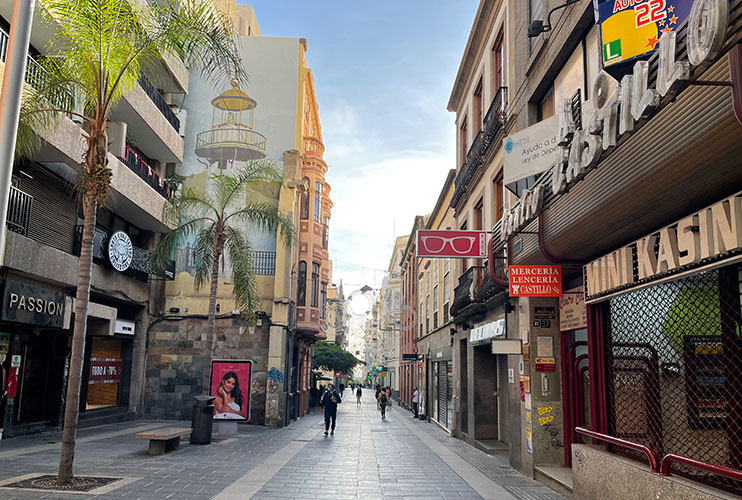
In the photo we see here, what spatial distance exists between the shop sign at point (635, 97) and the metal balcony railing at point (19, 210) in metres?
12.7

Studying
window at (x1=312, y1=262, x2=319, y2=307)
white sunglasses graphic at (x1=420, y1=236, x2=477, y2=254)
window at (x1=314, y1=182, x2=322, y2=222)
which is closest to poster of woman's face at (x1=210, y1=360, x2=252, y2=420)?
window at (x1=312, y1=262, x2=319, y2=307)

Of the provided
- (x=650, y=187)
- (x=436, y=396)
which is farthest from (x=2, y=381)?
(x=436, y=396)

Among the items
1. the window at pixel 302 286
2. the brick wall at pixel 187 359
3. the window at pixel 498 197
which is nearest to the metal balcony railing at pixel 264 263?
the window at pixel 302 286

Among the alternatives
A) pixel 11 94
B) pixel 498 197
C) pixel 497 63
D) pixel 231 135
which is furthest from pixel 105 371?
pixel 11 94

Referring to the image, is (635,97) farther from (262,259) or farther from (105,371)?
(262,259)

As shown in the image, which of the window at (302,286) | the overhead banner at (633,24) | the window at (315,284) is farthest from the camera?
the window at (315,284)

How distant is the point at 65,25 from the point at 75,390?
6.41 metres

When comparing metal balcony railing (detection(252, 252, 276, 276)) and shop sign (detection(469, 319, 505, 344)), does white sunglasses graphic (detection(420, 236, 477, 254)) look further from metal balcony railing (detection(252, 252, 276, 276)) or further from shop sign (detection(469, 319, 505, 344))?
metal balcony railing (detection(252, 252, 276, 276))

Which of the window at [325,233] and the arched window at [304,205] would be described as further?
the window at [325,233]

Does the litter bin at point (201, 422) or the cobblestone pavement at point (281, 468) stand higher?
the litter bin at point (201, 422)

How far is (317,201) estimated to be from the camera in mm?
30672

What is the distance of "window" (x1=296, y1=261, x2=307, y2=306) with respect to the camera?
93.4ft

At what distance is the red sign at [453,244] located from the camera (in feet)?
47.4

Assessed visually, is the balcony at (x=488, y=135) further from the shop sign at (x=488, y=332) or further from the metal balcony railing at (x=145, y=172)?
the metal balcony railing at (x=145, y=172)
